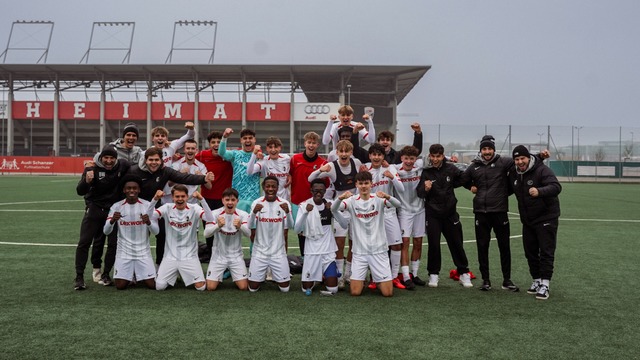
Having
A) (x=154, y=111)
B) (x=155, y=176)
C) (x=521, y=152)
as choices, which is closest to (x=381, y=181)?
(x=521, y=152)

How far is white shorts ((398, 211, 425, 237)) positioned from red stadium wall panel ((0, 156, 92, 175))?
36.0 meters

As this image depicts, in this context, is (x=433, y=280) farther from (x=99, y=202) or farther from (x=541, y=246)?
(x=99, y=202)

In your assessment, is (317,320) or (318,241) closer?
(317,320)

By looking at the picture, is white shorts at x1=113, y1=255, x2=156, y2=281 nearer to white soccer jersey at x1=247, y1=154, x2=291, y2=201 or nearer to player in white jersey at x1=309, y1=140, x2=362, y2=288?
white soccer jersey at x1=247, y1=154, x2=291, y2=201

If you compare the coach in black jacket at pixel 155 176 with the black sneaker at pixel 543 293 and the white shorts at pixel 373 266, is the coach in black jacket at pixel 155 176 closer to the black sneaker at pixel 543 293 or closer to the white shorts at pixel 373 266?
the white shorts at pixel 373 266

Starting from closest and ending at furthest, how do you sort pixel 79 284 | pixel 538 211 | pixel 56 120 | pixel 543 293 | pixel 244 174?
pixel 543 293, pixel 79 284, pixel 538 211, pixel 244 174, pixel 56 120

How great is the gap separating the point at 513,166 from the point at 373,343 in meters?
3.35

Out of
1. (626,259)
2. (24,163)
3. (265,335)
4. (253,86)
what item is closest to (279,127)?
(253,86)

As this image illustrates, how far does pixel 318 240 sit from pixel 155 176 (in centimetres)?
231

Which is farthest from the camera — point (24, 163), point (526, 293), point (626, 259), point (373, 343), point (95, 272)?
point (24, 163)

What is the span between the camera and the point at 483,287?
6180 millimetres

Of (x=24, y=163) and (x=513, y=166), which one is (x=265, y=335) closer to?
(x=513, y=166)

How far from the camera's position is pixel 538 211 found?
6074mm

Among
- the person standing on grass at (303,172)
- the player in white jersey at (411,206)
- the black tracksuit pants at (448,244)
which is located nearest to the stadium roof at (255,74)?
the person standing on grass at (303,172)
